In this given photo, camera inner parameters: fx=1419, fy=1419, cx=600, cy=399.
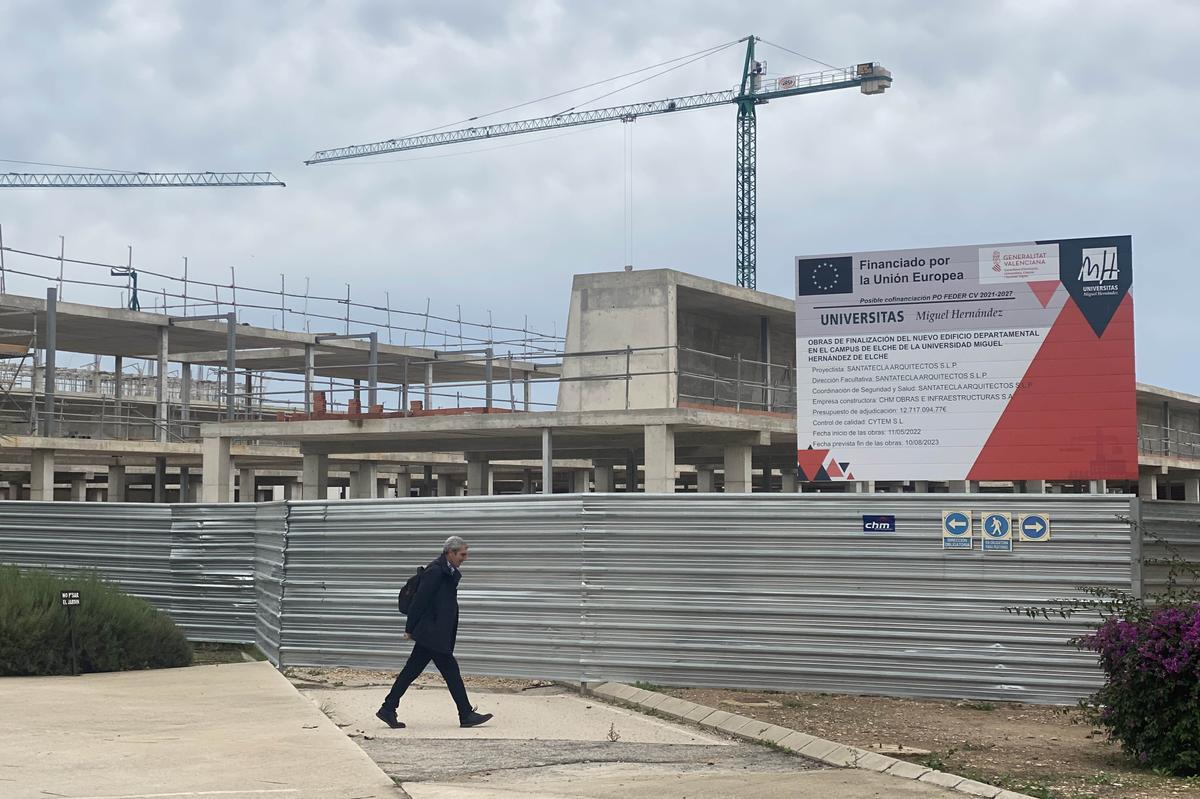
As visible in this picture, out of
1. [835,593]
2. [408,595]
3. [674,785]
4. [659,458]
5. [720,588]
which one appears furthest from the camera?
[659,458]

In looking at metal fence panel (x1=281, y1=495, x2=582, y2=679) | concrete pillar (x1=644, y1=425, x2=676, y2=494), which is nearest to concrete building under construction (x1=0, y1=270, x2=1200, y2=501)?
concrete pillar (x1=644, y1=425, x2=676, y2=494)

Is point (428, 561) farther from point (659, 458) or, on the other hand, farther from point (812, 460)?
point (659, 458)

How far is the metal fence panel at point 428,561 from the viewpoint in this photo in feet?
40.5

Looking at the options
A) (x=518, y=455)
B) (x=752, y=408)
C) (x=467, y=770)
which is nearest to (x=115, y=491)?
(x=518, y=455)

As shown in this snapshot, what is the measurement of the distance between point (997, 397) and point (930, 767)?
653 cm

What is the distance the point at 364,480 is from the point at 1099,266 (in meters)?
34.4

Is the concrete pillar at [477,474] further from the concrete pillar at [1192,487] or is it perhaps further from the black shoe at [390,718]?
the concrete pillar at [1192,487]

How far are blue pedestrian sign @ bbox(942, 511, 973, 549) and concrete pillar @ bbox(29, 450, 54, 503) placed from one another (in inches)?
1151

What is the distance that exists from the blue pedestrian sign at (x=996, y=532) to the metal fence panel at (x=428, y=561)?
340cm

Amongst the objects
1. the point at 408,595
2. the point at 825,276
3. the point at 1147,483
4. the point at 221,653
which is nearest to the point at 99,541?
the point at 221,653

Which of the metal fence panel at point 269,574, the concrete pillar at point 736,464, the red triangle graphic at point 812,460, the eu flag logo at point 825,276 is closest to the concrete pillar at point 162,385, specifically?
the concrete pillar at point 736,464

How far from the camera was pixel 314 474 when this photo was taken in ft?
113

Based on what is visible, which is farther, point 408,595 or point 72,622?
point 72,622

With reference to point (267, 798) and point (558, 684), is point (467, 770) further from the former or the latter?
point (558, 684)
